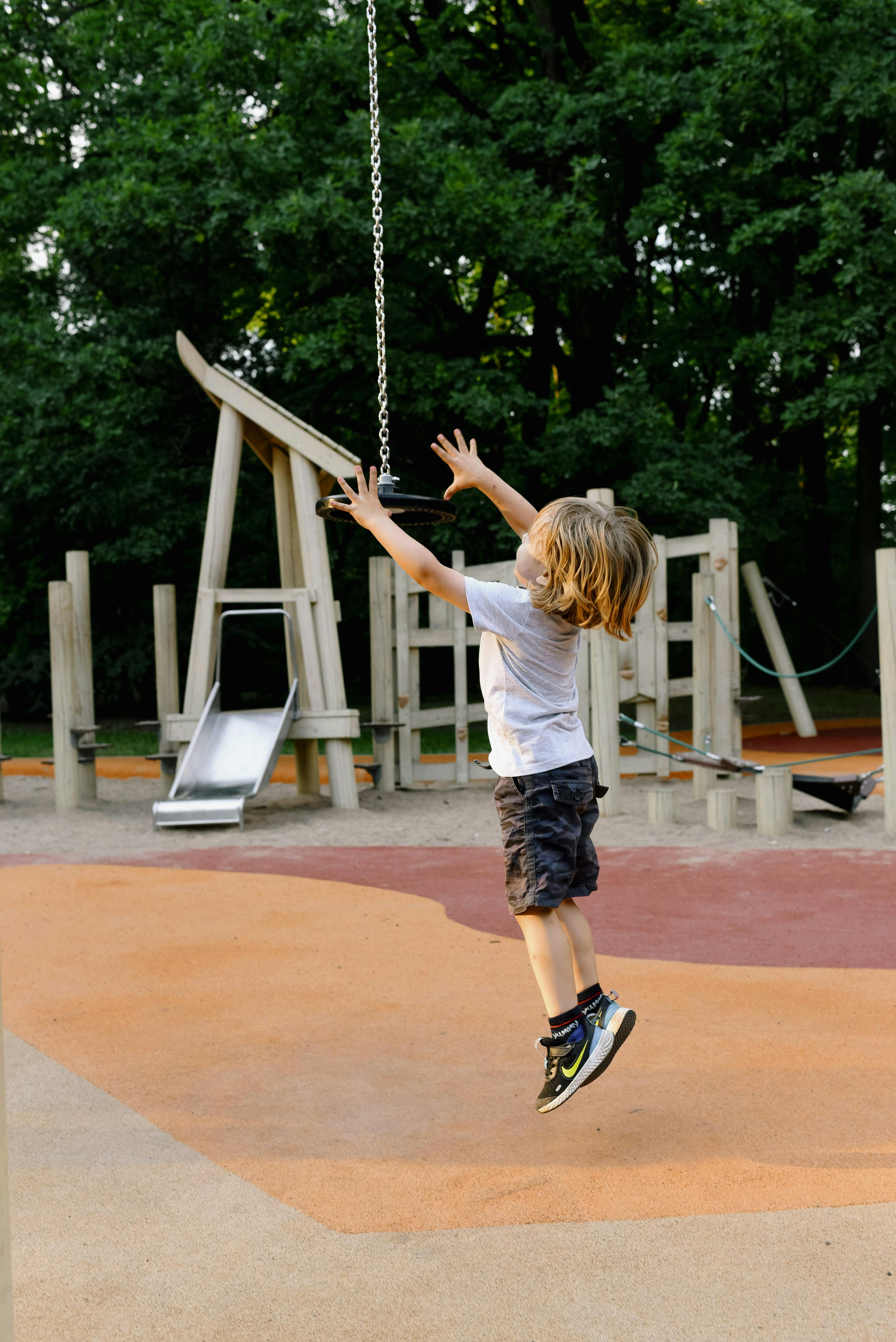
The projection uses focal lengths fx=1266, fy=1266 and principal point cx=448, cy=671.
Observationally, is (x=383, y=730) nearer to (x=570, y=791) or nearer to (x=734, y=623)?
(x=734, y=623)

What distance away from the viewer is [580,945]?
11.2 ft

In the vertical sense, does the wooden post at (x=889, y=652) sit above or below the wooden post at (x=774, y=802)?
above

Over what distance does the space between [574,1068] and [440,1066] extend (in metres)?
0.81

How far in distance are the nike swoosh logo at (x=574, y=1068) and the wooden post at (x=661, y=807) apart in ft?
A: 18.6

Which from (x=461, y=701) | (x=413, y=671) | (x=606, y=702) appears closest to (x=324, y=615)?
(x=413, y=671)

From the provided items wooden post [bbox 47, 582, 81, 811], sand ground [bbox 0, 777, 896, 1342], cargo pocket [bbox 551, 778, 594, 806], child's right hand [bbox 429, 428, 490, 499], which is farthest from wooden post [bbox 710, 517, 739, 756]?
cargo pocket [bbox 551, 778, 594, 806]

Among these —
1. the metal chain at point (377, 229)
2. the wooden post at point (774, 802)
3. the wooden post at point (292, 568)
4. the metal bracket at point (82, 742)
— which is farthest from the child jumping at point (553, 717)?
the metal bracket at point (82, 742)

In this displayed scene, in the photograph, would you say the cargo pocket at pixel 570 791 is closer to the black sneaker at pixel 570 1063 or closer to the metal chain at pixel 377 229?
the black sneaker at pixel 570 1063

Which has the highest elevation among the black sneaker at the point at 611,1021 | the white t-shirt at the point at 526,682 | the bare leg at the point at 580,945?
the white t-shirt at the point at 526,682

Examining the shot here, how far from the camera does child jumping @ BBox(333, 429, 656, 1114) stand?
3170mm

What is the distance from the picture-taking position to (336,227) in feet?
46.1

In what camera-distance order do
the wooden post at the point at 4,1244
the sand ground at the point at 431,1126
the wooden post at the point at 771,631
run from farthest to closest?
1. the wooden post at the point at 771,631
2. the sand ground at the point at 431,1126
3. the wooden post at the point at 4,1244

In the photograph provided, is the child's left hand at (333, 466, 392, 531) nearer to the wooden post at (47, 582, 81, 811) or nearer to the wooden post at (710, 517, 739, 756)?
the wooden post at (710, 517, 739, 756)

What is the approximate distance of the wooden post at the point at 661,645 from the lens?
10445 millimetres
